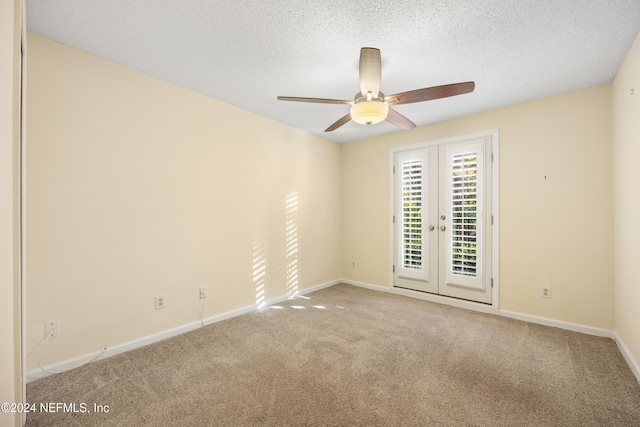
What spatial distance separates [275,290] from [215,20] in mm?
2908

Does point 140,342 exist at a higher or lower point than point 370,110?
lower

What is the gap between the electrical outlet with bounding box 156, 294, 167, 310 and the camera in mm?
2496

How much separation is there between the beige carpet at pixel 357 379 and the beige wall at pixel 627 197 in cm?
33

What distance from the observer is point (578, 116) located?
271 cm

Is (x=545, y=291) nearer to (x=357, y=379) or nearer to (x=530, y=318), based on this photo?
(x=530, y=318)

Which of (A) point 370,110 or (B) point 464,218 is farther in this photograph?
(B) point 464,218

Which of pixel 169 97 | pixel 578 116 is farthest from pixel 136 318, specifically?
pixel 578 116

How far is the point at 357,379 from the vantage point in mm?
1910

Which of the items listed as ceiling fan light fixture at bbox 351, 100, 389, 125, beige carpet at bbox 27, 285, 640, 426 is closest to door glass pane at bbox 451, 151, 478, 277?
beige carpet at bbox 27, 285, 640, 426

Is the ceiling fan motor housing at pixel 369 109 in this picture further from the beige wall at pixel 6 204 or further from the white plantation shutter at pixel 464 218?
the white plantation shutter at pixel 464 218

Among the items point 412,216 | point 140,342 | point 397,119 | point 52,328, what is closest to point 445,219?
point 412,216

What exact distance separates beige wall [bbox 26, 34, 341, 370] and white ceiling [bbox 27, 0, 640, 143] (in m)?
0.30

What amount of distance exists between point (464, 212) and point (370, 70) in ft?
7.89

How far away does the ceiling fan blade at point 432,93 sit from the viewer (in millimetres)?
1858
